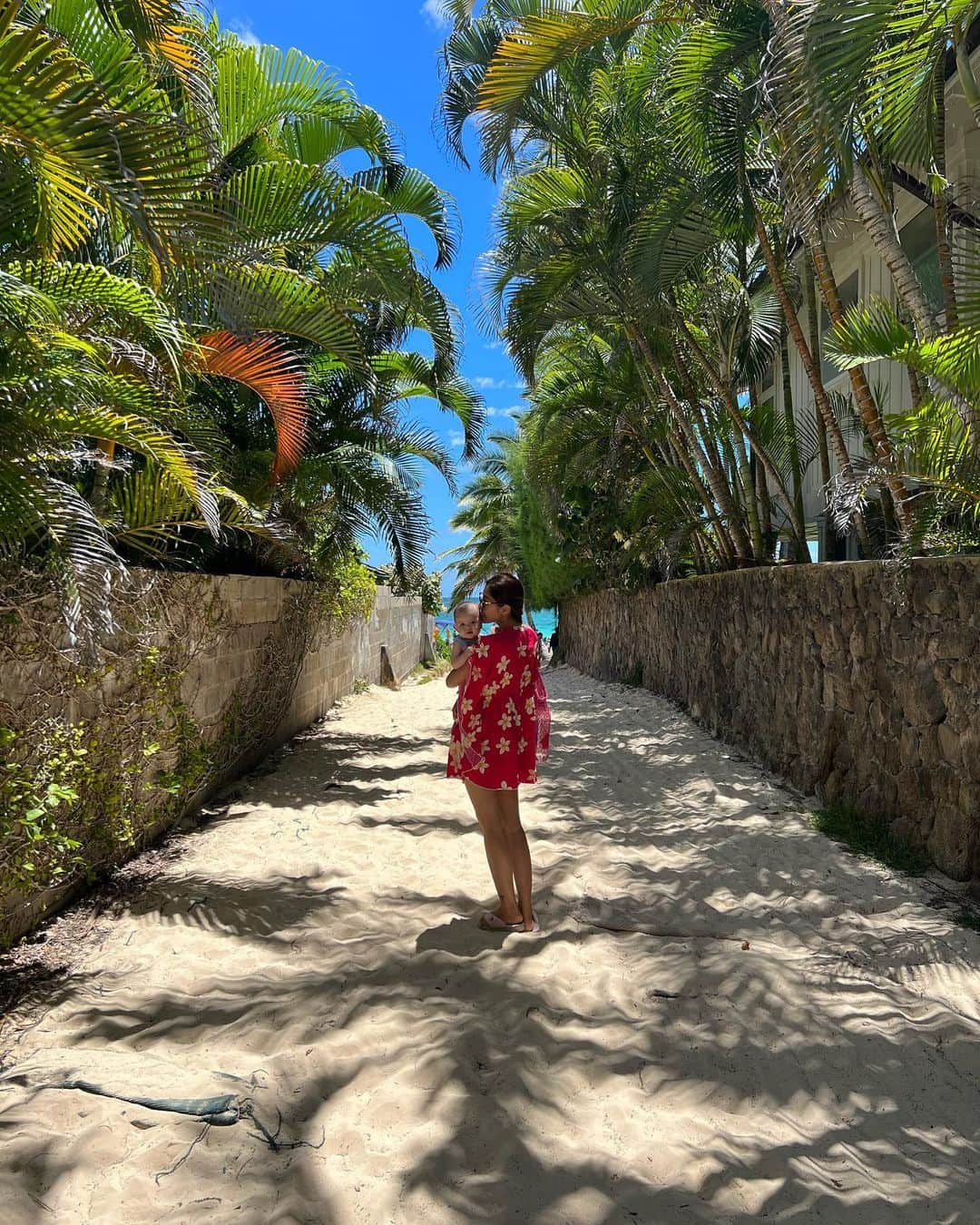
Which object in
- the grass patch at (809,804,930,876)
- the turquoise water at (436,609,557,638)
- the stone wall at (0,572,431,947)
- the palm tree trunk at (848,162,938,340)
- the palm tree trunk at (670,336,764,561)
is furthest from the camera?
the turquoise water at (436,609,557,638)

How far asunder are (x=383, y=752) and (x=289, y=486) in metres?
2.81

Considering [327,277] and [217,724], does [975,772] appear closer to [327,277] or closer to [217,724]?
[217,724]

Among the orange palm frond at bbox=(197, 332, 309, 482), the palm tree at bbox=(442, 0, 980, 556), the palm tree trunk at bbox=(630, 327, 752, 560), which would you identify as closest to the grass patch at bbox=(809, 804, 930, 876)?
the palm tree at bbox=(442, 0, 980, 556)

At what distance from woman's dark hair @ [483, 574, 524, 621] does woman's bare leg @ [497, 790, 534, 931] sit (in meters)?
0.81

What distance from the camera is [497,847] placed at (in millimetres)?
3990

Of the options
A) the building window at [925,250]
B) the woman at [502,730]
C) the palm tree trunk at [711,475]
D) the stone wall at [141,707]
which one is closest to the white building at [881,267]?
the building window at [925,250]

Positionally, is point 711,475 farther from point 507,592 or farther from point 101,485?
point 101,485

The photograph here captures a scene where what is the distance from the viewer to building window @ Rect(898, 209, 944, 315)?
871cm

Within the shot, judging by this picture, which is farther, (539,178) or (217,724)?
(539,178)

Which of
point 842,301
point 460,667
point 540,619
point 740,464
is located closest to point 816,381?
point 740,464

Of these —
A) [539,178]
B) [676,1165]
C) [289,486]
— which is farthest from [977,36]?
[676,1165]

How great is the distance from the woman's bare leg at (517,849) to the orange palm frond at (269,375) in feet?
9.98

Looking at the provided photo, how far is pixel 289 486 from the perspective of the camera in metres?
8.08

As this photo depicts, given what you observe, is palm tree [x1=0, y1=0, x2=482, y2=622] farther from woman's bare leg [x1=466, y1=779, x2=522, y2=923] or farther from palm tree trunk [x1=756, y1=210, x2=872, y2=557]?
palm tree trunk [x1=756, y1=210, x2=872, y2=557]
